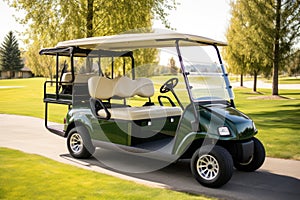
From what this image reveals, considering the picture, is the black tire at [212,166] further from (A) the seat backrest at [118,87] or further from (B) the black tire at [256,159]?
(A) the seat backrest at [118,87]

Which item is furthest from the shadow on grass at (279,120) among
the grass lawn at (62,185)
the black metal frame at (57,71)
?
the grass lawn at (62,185)

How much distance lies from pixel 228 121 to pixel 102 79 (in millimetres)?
2587

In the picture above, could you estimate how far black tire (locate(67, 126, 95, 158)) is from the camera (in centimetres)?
631

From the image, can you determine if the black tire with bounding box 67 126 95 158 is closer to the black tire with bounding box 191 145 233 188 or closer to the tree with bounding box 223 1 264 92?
the black tire with bounding box 191 145 233 188

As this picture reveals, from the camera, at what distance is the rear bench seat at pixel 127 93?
581cm

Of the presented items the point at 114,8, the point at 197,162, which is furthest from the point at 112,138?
the point at 114,8

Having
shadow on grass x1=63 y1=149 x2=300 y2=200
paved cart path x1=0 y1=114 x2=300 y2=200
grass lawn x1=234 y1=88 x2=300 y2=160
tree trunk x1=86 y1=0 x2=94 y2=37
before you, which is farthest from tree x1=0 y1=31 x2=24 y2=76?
shadow on grass x1=63 y1=149 x2=300 y2=200

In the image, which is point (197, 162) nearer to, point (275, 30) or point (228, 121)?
point (228, 121)

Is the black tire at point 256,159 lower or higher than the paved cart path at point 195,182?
higher

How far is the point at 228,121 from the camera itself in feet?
16.1

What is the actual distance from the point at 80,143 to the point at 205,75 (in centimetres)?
258

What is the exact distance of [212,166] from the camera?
15.8 feet

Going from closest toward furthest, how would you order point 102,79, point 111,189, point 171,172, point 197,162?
point 111,189 < point 197,162 < point 171,172 < point 102,79

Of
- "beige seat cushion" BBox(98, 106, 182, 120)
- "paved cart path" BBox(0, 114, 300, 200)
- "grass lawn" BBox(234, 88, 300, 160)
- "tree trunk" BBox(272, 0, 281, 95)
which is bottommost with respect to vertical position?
"paved cart path" BBox(0, 114, 300, 200)
